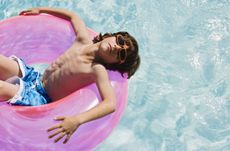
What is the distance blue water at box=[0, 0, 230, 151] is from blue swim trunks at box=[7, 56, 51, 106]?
127 cm

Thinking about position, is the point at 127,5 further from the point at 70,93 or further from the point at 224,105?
the point at 70,93

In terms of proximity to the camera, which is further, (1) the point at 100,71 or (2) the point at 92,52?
(2) the point at 92,52

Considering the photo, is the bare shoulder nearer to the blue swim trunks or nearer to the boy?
the boy

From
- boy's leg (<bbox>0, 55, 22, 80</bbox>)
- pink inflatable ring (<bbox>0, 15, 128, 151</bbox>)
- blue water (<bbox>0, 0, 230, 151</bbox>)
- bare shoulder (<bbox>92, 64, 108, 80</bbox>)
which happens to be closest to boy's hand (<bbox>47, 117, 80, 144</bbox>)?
pink inflatable ring (<bbox>0, 15, 128, 151</bbox>)

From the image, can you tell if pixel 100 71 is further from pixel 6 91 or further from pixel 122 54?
pixel 6 91

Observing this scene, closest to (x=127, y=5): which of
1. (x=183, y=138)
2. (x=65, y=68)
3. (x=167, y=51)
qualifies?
(x=167, y=51)

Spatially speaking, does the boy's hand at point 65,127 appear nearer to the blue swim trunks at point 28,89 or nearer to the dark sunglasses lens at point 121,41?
the blue swim trunks at point 28,89

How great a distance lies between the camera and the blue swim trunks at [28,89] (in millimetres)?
3838

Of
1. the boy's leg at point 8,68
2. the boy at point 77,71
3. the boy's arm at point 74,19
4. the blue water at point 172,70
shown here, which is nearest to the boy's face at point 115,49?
the boy at point 77,71

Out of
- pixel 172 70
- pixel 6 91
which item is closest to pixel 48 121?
pixel 6 91

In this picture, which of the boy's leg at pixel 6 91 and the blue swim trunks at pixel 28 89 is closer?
the boy's leg at pixel 6 91

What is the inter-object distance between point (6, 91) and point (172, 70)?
2577 mm

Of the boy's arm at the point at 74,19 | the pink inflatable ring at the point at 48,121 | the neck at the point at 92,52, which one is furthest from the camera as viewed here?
the boy's arm at the point at 74,19

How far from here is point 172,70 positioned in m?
5.85
